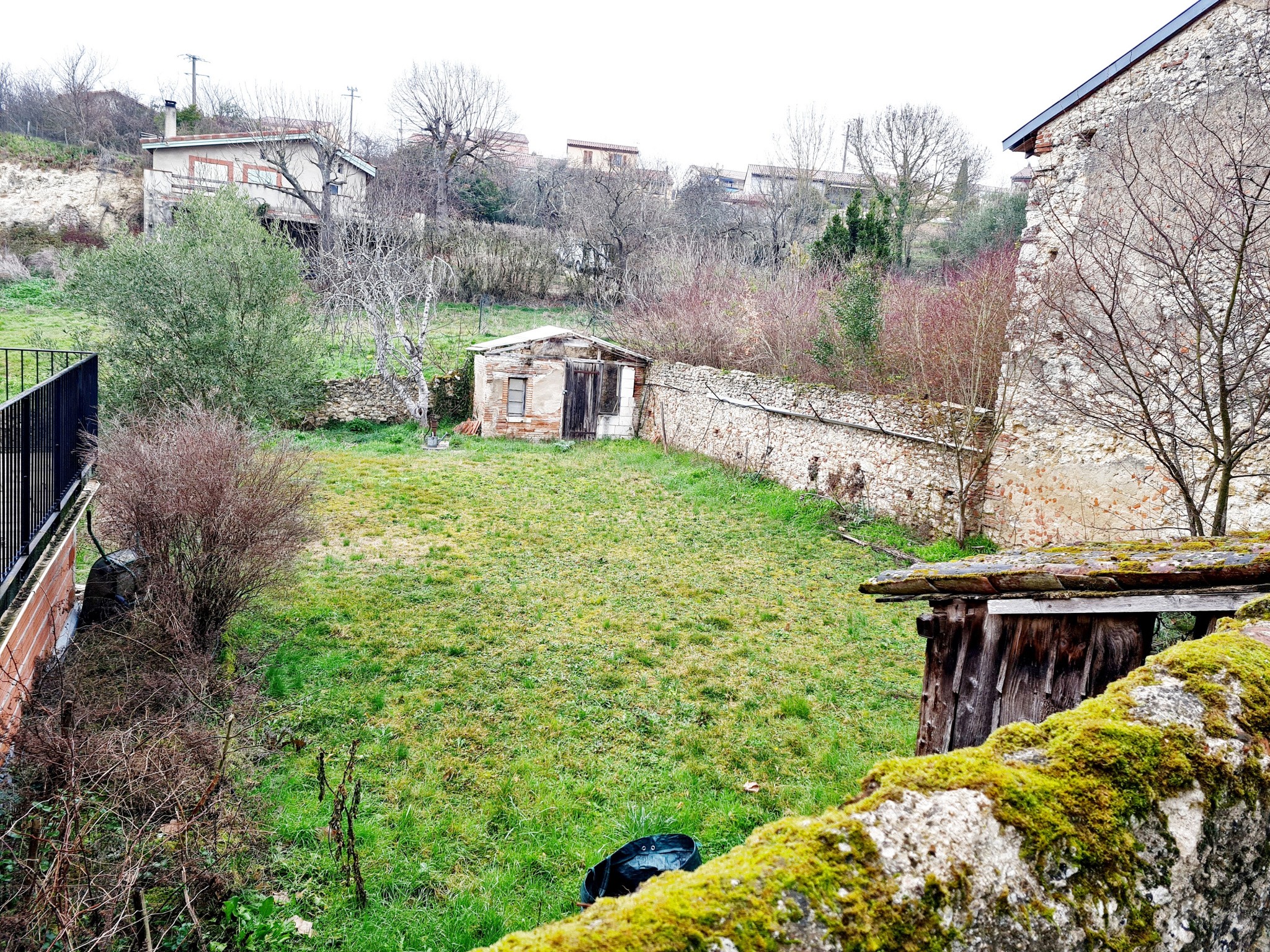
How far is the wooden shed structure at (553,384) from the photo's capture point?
63.2 feet

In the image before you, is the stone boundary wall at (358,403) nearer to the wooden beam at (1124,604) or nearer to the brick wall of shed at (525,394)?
the brick wall of shed at (525,394)

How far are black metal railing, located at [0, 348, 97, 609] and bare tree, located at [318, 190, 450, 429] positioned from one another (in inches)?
446

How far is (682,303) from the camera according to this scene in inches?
800

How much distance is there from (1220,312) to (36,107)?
50718 millimetres

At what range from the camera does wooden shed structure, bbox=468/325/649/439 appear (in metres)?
19.3

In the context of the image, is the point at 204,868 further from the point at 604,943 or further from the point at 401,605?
the point at 401,605

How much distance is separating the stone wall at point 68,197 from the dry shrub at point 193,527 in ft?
93.2

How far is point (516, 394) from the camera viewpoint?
19.4 metres

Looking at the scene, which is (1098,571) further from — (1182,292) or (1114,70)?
(1114,70)

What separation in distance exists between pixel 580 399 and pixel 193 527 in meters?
13.4

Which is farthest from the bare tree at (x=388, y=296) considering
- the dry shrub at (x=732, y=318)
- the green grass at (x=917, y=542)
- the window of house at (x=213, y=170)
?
the green grass at (x=917, y=542)

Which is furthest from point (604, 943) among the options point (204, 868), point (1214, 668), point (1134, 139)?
point (1134, 139)

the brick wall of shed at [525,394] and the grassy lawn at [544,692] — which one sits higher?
the brick wall of shed at [525,394]

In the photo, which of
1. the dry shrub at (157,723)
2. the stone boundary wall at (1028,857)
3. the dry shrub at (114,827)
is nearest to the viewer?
the stone boundary wall at (1028,857)
